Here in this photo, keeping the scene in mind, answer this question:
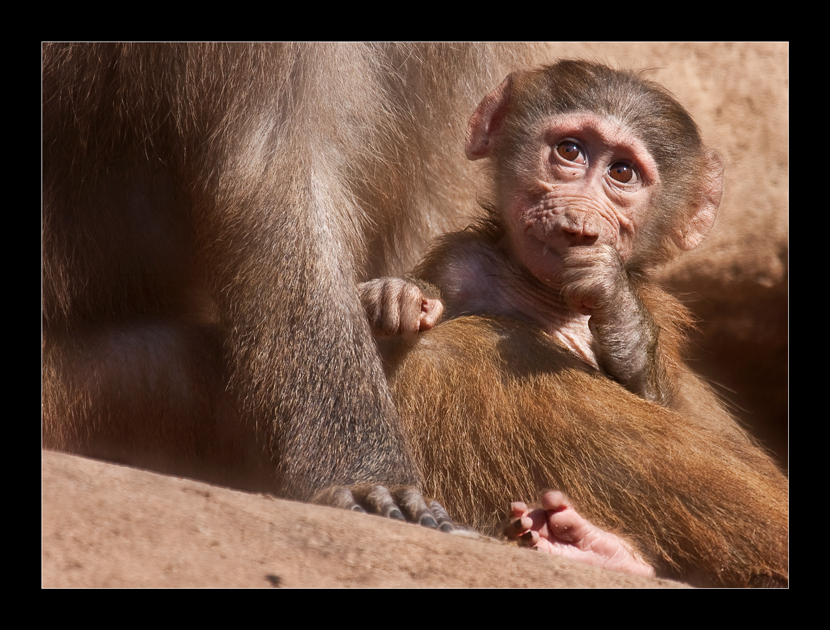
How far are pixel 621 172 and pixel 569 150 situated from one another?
20cm

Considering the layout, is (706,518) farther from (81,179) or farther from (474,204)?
(81,179)

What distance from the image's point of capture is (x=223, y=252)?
3215 millimetres

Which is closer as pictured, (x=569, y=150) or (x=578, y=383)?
(x=578, y=383)

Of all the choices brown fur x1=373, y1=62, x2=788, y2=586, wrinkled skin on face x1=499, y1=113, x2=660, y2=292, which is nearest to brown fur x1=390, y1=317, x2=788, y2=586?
brown fur x1=373, y1=62, x2=788, y2=586

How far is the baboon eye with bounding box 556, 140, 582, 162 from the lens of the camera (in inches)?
140

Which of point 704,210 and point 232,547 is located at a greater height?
point 704,210

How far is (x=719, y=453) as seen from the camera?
3.37 meters

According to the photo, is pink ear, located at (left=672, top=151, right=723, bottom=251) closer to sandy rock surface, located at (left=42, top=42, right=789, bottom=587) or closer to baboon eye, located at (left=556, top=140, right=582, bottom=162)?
baboon eye, located at (left=556, top=140, right=582, bottom=162)

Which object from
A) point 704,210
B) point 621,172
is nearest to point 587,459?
point 621,172

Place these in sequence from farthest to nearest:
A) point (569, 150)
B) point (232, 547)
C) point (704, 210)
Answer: point (704, 210) < point (569, 150) < point (232, 547)

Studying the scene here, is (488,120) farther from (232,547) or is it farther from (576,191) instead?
(232,547)

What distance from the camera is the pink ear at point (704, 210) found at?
3.84 m

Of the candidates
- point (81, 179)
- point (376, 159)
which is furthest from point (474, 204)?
point (81, 179)

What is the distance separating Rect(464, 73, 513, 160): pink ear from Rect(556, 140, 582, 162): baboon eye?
1.14 ft
